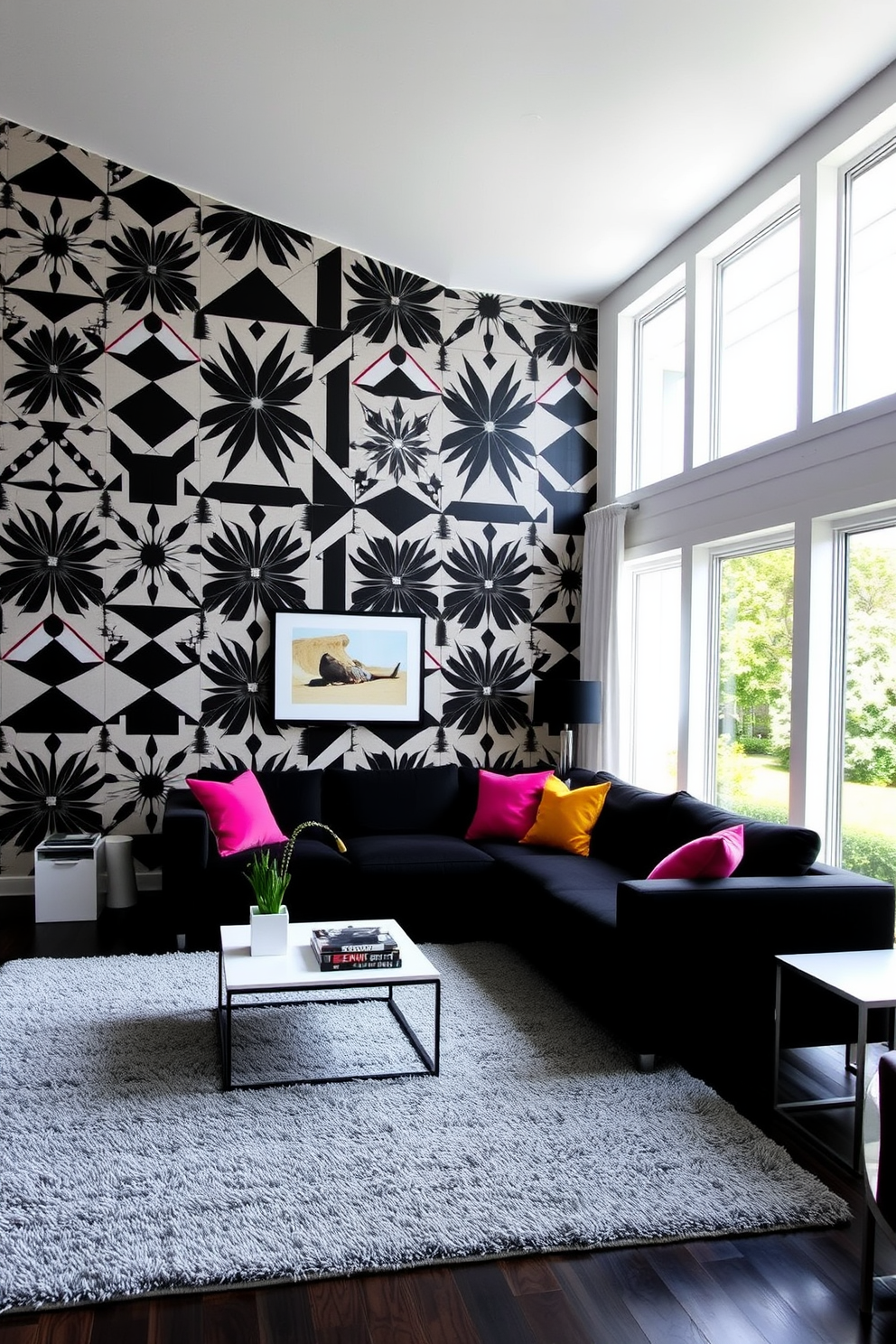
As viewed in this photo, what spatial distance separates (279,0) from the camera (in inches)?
162

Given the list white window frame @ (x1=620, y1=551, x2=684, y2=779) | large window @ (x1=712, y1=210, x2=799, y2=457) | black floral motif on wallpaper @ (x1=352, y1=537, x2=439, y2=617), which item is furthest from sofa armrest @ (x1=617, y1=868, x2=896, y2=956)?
black floral motif on wallpaper @ (x1=352, y1=537, x2=439, y2=617)

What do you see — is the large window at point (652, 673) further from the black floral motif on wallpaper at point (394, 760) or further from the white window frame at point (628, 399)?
the black floral motif on wallpaper at point (394, 760)

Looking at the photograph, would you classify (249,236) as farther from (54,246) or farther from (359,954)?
(359,954)

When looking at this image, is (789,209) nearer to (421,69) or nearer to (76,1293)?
(421,69)

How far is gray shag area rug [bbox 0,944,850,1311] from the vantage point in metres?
2.33

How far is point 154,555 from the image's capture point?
5.95m

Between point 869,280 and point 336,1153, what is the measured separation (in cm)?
401

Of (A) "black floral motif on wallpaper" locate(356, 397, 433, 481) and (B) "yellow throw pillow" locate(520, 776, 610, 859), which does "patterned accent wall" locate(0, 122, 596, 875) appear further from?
(B) "yellow throw pillow" locate(520, 776, 610, 859)

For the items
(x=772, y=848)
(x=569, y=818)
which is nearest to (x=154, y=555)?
(x=569, y=818)

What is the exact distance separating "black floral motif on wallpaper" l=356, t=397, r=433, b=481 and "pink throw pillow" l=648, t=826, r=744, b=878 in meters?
3.45

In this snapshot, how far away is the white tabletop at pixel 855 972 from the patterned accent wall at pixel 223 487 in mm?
3463

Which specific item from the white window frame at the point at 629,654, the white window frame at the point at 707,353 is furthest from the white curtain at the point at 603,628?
the white window frame at the point at 707,353

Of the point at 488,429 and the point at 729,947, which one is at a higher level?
the point at 488,429

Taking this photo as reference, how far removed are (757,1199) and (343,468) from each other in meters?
4.73
